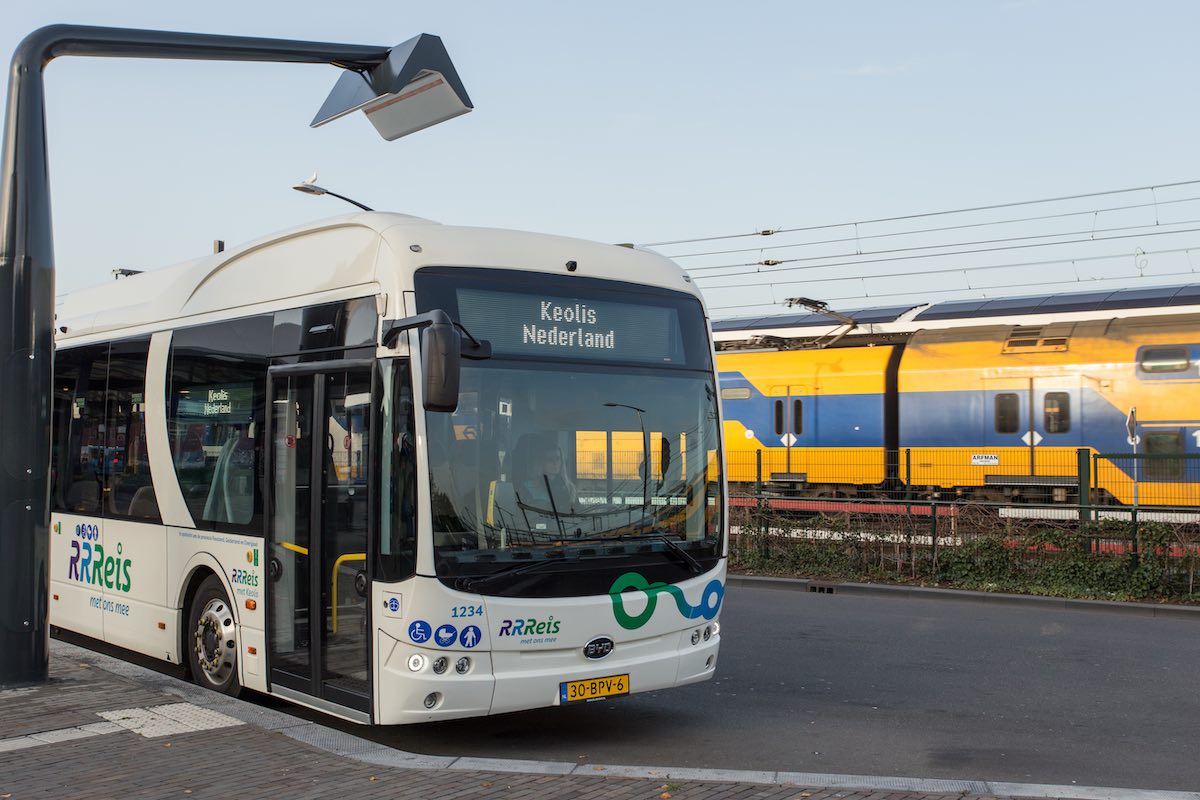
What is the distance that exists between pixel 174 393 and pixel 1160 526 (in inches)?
468

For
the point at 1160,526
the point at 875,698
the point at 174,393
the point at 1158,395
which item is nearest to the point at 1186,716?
the point at 875,698

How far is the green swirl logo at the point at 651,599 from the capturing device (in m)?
7.59

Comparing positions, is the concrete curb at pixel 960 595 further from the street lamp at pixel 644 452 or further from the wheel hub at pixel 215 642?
the wheel hub at pixel 215 642

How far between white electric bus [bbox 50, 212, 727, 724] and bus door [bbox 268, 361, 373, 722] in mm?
19

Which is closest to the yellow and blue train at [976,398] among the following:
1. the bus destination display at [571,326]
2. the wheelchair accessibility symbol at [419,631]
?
the bus destination display at [571,326]

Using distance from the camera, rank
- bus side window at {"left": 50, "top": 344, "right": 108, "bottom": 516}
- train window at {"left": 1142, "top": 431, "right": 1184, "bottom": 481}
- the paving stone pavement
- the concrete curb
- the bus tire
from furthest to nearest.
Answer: train window at {"left": 1142, "top": 431, "right": 1184, "bottom": 481}
the concrete curb
bus side window at {"left": 50, "top": 344, "right": 108, "bottom": 516}
the bus tire
the paving stone pavement

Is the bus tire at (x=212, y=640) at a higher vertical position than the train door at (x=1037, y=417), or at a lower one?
lower

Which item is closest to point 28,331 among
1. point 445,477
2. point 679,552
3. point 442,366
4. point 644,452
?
point 445,477

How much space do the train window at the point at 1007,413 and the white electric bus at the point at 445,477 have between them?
1517 centimetres

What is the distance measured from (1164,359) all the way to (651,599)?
52.6 feet

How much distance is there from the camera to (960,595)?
623 inches

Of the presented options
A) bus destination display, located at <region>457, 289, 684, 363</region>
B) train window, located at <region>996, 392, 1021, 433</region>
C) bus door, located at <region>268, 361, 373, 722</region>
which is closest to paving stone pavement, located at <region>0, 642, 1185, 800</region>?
bus door, located at <region>268, 361, 373, 722</region>

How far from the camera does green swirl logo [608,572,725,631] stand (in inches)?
299

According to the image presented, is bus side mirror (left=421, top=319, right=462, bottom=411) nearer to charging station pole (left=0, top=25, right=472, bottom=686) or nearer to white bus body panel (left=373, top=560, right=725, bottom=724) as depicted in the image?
white bus body panel (left=373, top=560, right=725, bottom=724)
